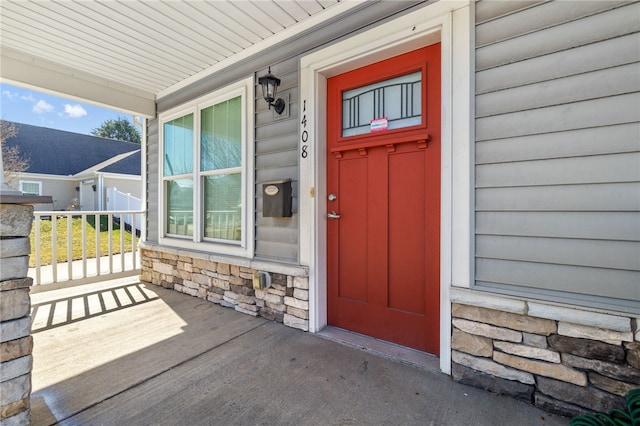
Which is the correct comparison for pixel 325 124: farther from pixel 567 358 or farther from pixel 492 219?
pixel 567 358

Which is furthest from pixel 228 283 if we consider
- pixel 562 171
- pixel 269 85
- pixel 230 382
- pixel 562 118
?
pixel 562 118

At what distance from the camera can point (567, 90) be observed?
1.52 meters

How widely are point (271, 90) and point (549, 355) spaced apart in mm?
2753

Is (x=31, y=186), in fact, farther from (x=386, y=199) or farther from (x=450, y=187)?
(x=450, y=187)

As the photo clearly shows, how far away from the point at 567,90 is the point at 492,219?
775mm

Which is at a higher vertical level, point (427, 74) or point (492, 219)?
point (427, 74)

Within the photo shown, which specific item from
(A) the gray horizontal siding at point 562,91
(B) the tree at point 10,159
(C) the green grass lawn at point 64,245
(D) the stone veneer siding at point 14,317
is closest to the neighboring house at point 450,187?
(A) the gray horizontal siding at point 562,91

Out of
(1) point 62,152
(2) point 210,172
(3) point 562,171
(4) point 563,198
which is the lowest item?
(4) point 563,198

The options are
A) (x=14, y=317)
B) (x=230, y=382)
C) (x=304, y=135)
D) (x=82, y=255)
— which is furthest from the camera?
(x=82, y=255)

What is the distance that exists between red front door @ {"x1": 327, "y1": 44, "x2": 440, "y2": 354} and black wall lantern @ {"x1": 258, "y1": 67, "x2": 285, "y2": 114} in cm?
48

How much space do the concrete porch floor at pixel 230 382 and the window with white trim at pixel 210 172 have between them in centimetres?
102

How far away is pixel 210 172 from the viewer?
3377 millimetres

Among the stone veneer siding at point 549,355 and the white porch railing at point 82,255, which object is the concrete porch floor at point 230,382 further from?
the white porch railing at point 82,255

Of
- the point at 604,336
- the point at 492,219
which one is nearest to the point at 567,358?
the point at 604,336
